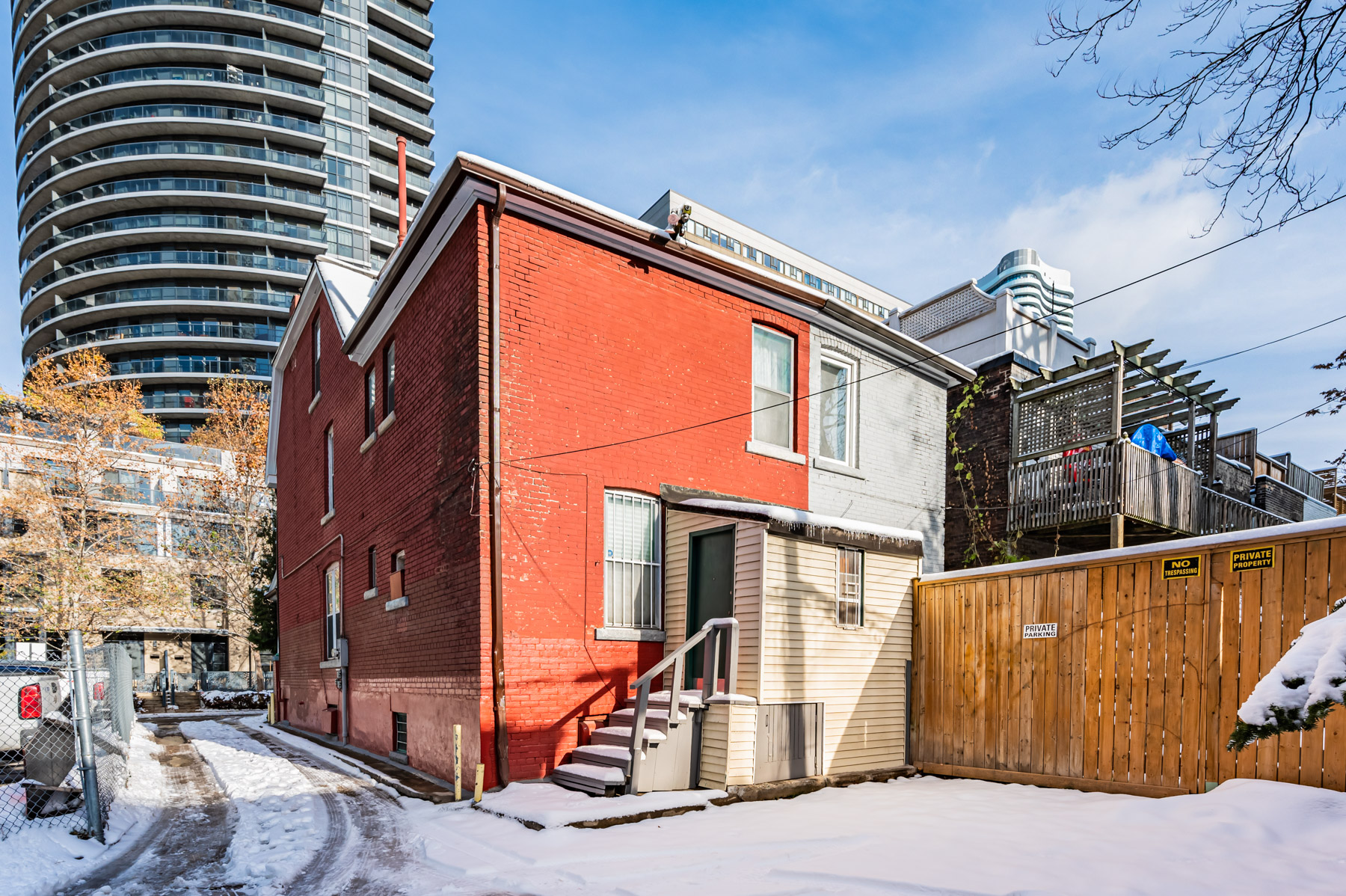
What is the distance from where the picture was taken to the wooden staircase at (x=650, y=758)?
331 inches

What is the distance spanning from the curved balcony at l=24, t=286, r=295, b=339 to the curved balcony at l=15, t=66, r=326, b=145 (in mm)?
17821

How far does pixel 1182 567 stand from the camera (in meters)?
8.16

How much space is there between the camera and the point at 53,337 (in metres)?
69.4

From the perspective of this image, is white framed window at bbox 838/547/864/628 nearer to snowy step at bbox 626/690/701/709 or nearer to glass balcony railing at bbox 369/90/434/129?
snowy step at bbox 626/690/701/709

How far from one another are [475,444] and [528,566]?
165 centimetres

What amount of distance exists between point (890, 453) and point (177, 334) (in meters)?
70.2

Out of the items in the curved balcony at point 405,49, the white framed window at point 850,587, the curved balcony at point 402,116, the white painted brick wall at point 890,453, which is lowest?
the white framed window at point 850,587

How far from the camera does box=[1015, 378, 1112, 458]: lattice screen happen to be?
14523 millimetres

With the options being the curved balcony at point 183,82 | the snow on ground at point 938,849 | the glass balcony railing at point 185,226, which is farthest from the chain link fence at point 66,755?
the curved balcony at point 183,82

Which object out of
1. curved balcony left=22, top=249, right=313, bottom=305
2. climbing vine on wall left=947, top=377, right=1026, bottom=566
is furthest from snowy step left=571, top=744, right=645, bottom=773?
curved balcony left=22, top=249, right=313, bottom=305

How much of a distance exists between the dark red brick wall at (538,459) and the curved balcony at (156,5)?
76.7 meters

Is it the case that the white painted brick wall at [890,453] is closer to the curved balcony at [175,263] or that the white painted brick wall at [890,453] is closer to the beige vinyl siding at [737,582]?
the beige vinyl siding at [737,582]

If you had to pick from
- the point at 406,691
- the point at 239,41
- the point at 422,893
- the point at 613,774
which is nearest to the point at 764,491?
the point at 613,774

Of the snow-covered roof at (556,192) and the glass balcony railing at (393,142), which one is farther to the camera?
the glass balcony railing at (393,142)
